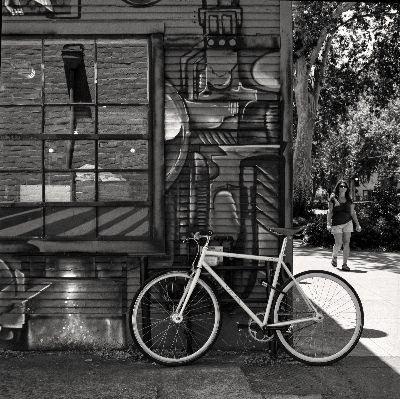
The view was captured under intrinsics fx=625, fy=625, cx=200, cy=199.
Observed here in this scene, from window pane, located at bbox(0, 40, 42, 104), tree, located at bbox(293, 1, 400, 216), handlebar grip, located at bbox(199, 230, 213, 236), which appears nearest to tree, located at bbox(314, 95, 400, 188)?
tree, located at bbox(293, 1, 400, 216)

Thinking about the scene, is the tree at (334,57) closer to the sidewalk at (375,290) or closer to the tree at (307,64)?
the tree at (307,64)

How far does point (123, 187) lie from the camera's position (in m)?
5.92

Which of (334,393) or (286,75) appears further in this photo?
(286,75)

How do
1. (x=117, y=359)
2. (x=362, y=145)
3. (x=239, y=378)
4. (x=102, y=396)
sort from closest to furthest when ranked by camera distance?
1. (x=102, y=396)
2. (x=239, y=378)
3. (x=117, y=359)
4. (x=362, y=145)

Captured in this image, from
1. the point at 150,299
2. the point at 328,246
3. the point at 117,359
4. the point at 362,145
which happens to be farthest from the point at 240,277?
the point at 362,145

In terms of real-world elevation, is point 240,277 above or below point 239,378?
above

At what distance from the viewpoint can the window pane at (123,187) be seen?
5.91 m

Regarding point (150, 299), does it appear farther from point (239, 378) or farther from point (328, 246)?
point (328, 246)

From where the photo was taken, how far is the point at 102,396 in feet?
15.1

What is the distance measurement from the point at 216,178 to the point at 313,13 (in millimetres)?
16263

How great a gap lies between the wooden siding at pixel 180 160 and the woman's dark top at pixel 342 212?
6.27 meters

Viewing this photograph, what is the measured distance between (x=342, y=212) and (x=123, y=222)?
22.6ft

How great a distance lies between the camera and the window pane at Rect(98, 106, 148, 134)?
591 cm

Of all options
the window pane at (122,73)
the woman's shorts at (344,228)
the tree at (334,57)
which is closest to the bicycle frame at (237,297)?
the window pane at (122,73)
